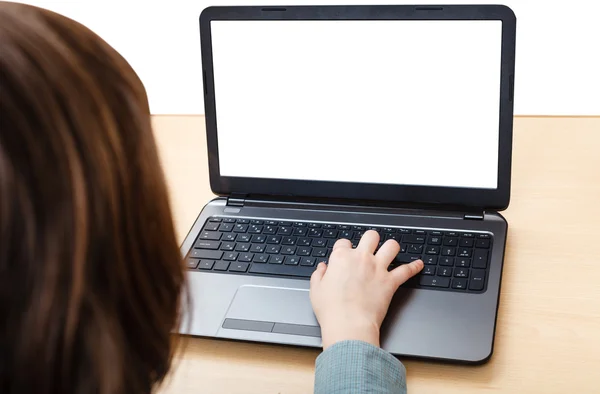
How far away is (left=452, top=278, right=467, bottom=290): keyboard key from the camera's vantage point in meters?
0.71

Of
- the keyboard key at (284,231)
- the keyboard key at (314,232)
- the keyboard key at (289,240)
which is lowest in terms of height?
the keyboard key at (289,240)

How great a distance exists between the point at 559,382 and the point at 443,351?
4.0 inches

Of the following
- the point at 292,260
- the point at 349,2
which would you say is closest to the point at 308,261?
the point at 292,260

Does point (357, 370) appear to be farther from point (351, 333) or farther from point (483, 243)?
point (483, 243)

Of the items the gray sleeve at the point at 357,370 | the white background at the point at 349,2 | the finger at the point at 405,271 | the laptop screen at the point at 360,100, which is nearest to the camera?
the gray sleeve at the point at 357,370

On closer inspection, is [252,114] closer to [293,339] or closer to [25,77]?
[293,339]

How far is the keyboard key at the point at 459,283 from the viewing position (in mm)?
712

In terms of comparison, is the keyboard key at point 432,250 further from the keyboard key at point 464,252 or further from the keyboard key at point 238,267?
the keyboard key at point 238,267

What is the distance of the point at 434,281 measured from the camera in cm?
72

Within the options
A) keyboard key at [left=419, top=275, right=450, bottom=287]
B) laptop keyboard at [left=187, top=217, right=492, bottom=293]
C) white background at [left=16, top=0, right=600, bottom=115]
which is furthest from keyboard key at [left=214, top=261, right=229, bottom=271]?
white background at [left=16, top=0, right=600, bottom=115]

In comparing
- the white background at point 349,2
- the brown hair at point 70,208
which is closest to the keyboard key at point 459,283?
the brown hair at point 70,208

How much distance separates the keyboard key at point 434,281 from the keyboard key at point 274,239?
17cm

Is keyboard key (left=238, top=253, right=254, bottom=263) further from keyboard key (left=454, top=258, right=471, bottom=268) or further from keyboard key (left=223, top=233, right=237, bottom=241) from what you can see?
keyboard key (left=454, top=258, right=471, bottom=268)

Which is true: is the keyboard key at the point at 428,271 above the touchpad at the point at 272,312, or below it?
above
